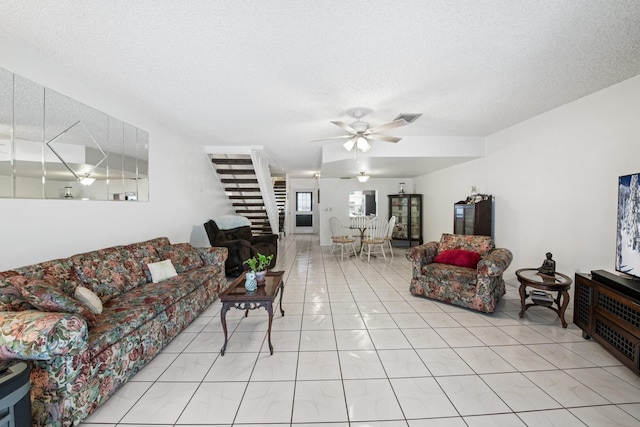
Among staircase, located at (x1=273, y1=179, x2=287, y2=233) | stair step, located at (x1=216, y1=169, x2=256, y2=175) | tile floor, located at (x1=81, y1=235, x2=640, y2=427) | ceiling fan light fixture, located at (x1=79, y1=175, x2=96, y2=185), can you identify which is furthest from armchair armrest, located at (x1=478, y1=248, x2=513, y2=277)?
staircase, located at (x1=273, y1=179, x2=287, y2=233)

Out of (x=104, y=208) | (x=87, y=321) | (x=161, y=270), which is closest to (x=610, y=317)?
(x=87, y=321)

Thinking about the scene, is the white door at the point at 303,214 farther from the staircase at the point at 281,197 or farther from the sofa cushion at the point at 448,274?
the sofa cushion at the point at 448,274

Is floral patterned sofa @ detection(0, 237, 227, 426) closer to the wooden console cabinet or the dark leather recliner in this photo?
the dark leather recliner

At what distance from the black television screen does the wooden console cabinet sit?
0.74 ft

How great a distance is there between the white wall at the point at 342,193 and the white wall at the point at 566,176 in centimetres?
345

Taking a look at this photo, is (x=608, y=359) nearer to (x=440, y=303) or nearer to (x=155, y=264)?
(x=440, y=303)

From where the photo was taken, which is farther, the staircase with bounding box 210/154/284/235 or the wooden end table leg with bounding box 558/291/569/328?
the staircase with bounding box 210/154/284/235

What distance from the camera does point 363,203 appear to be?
792 centimetres

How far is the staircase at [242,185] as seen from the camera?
5465mm

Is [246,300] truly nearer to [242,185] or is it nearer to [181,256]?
[181,256]

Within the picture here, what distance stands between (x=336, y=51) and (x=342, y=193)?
19.4 feet

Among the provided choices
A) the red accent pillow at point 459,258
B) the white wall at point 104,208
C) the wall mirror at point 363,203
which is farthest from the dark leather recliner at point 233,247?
the wall mirror at point 363,203

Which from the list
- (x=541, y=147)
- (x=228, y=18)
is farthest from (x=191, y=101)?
(x=541, y=147)

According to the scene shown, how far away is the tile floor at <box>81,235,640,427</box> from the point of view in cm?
155
